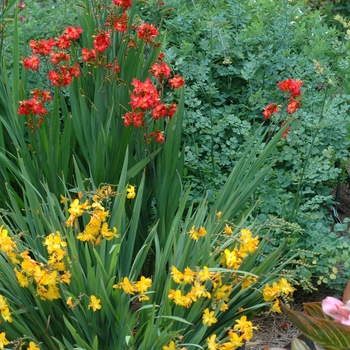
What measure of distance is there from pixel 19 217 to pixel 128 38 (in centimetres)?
111

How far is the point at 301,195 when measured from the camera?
2.93m

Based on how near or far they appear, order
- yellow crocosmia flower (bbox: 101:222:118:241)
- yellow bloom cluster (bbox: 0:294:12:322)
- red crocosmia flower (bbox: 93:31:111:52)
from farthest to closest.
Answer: red crocosmia flower (bbox: 93:31:111:52) < yellow crocosmia flower (bbox: 101:222:118:241) < yellow bloom cluster (bbox: 0:294:12:322)

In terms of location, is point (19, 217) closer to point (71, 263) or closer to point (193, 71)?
point (71, 263)

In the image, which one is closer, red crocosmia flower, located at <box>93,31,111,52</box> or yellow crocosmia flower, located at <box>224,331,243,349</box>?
yellow crocosmia flower, located at <box>224,331,243,349</box>

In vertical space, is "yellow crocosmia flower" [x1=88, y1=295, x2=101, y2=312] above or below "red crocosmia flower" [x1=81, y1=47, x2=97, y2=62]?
below

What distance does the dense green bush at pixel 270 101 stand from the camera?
2887 millimetres

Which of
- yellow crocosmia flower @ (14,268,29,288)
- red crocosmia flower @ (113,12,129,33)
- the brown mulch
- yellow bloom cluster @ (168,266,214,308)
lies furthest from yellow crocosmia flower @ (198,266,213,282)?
red crocosmia flower @ (113,12,129,33)

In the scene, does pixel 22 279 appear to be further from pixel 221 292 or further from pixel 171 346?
pixel 221 292

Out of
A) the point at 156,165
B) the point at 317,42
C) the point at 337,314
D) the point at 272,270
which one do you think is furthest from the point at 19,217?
the point at 317,42

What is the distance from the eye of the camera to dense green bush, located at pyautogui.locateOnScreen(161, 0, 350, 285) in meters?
2.89

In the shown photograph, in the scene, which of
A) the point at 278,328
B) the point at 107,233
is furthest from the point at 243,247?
the point at 278,328

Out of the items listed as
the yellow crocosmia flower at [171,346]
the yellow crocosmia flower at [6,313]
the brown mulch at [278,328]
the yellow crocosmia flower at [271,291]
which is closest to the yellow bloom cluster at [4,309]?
the yellow crocosmia flower at [6,313]

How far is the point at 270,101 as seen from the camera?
3.41 metres

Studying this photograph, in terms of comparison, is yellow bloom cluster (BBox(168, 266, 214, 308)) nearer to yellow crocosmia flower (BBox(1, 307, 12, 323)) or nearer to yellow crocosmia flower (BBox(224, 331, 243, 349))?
yellow crocosmia flower (BBox(224, 331, 243, 349))
